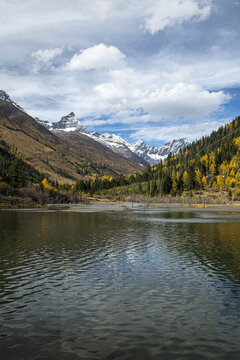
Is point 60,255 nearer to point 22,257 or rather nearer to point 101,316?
point 22,257

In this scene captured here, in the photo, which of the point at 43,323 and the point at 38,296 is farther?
the point at 38,296

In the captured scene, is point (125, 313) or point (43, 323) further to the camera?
point (125, 313)

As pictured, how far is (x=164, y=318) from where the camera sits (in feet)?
50.3

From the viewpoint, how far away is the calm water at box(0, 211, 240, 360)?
40.3ft

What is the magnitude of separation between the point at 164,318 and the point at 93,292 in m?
5.99

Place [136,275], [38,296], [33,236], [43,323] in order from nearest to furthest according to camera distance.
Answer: [43,323], [38,296], [136,275], [33,236]

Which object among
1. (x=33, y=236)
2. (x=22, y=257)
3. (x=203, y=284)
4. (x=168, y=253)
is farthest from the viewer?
(x=33, y=236)

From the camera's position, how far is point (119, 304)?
17.3m

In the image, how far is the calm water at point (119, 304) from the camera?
40.3 ft

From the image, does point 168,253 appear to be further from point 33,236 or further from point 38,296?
point 33,236

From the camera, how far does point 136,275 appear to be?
78.1ft

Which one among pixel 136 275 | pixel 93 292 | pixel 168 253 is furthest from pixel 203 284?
pixel 168 253

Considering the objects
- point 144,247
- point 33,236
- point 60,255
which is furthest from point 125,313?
point 33,236

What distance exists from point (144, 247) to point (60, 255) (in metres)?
11.4
